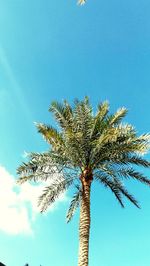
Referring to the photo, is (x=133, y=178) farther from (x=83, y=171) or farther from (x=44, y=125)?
(x=44, y=125)

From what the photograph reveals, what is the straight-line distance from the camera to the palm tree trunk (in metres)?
18.5

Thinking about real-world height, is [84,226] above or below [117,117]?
below

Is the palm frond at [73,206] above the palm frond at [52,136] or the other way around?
the other way around

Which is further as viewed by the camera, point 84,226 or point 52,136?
point 52,136

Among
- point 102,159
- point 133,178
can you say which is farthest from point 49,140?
point 133,178

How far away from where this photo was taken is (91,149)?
2072 centimetres

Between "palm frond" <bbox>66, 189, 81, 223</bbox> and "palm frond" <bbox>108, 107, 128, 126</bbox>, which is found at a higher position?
"palm frond" <bbox>108, 107, 128, 126</bbox>

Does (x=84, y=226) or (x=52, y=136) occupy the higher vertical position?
(x=52, y=136)

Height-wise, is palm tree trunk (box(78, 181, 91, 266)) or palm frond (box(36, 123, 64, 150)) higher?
palm frond (box(36, 123, 64, 150))

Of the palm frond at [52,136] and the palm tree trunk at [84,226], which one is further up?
the palm frond at [52,136]

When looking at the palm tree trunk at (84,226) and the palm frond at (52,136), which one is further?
the palm frond at (52,136)

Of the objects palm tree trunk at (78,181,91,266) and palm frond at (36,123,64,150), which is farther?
palm frond at (36,123,64,150)

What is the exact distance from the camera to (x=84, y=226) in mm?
19266

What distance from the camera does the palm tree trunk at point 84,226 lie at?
1850 centimetres
